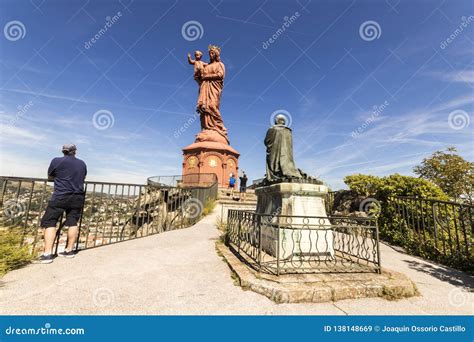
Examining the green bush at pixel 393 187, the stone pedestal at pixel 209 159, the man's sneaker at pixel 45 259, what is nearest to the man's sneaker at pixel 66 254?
the man's sneaker at pixel 45 259

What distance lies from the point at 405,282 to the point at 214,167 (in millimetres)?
18105

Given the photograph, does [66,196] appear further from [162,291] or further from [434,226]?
[434,226]

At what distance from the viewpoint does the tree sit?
798 inches

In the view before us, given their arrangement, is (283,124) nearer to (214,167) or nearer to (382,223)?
(382,223)

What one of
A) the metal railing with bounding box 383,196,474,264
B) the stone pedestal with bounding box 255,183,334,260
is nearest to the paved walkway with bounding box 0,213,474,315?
the metal railing with bounding box 383,196,474,264

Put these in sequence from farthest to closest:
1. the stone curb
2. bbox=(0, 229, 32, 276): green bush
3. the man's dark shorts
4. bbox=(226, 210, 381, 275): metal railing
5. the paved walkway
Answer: the man's dark shorts, bbox=(226, 210, 381, 275): metal railing, bbox=(0, 229, 32, 276): green bush, the stone curb, the paved walkway

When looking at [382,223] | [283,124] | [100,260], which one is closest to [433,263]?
[382,223]

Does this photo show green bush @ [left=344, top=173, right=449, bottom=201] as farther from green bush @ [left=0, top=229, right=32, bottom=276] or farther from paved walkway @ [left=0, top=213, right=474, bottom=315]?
green bush @ [left=0, top=229, right=32, bottom=276]

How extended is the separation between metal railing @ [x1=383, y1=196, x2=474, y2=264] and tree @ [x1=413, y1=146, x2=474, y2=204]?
1957 centimetres

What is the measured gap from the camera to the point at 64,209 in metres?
3.88

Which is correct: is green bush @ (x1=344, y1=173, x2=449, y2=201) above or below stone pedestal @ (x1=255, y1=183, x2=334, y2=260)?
above

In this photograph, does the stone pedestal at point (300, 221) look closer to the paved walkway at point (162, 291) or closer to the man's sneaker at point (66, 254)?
the paved walkway at point (162, 291)

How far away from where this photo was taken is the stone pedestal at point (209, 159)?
20344 millimetres

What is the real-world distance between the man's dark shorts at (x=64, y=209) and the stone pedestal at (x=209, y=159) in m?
16.1
